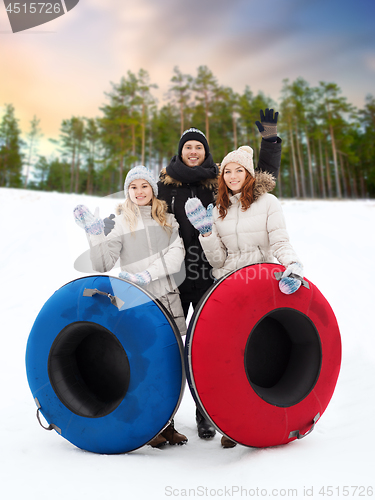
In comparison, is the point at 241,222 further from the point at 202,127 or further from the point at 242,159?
the point at 202,127

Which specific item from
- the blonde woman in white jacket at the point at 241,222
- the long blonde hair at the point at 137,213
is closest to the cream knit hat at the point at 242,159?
the blonde woman in white jacket at the point at 241,222

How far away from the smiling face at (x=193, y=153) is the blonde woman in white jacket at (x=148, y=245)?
0.40 m

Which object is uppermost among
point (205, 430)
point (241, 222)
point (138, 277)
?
point (241, 222)

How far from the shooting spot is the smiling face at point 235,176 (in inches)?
84.4

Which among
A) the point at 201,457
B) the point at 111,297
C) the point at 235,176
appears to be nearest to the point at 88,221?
the point at 111,297

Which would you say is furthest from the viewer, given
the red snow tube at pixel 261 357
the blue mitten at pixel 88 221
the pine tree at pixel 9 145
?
the pine tree at pixel 9 145

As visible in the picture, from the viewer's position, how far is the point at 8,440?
1.99 metres

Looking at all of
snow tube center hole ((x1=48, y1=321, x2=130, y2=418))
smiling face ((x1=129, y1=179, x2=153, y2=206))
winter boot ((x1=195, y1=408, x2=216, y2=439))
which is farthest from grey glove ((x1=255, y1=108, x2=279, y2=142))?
winter boot ((x1=195, y1=408, x2=216, y2=439))

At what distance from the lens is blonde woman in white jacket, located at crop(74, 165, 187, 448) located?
2.08 metres

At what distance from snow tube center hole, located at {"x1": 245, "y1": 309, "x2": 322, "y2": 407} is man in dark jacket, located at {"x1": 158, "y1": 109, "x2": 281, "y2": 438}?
590mm

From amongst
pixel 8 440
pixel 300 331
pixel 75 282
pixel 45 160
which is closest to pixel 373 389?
pixel 300 331

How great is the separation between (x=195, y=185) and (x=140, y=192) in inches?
18.1

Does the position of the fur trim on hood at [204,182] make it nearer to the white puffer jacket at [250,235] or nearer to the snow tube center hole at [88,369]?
the white puffer jacket at [250,235]

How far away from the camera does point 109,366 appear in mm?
1973
